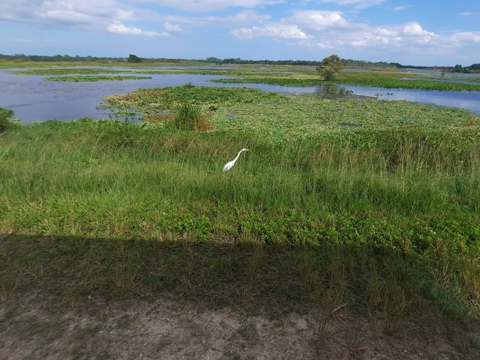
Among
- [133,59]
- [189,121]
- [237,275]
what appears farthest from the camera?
[133,59]

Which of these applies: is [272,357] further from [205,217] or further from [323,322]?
[205,217]

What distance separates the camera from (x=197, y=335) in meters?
2.04

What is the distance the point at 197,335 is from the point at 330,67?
56.7 meters

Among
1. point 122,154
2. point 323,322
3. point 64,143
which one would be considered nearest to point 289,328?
point 323,322

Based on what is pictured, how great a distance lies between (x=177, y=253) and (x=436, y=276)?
246cm

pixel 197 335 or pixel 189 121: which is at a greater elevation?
pixel 189 121

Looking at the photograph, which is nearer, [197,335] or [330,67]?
[197,335]

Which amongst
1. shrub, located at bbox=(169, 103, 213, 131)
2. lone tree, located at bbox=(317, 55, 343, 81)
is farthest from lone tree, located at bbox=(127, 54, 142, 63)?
shrub, located at bbox=(169, 103, 213, 131)

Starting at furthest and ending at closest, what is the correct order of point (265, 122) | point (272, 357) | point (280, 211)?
point (265, 122) → point (280, 211) → point (272, 357)

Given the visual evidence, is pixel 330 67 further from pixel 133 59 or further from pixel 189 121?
pixel 133 59

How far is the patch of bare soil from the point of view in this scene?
1912mm

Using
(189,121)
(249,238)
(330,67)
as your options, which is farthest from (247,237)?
(330,67)

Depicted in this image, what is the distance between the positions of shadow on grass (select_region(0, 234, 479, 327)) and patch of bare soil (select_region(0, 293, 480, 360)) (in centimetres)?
12

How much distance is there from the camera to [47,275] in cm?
265
